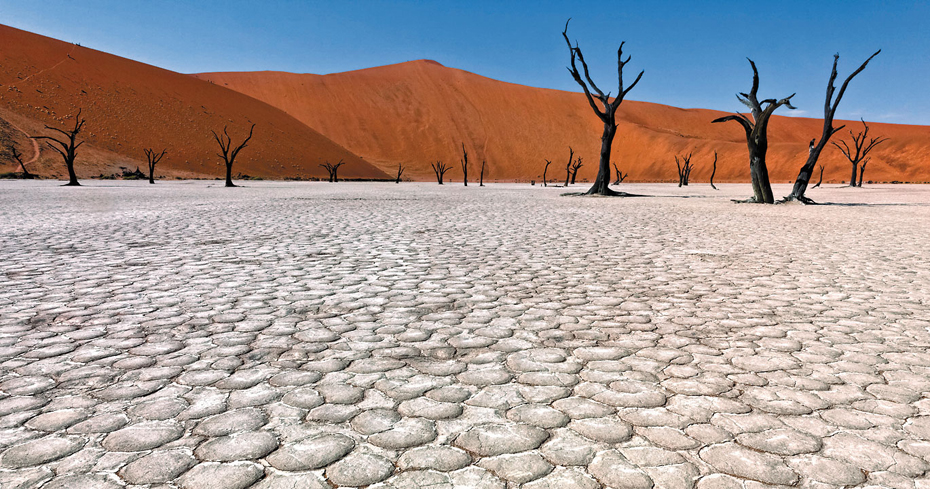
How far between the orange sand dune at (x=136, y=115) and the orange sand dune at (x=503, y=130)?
20.0 m

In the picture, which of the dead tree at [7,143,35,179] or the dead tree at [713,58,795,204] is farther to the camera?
the dead tree at [7,143,35,179]

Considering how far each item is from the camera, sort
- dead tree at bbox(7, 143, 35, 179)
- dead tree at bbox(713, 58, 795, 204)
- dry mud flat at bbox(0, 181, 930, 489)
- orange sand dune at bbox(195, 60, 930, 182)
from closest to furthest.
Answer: dry mud flat at bbox(0, 181, 930, 489)
dead tree at bbox(713, 58, 795, 204)
dead tree at bbox(7, 143, 35, 179)
orange sand dune at bbox(195, 60, 930, 182)

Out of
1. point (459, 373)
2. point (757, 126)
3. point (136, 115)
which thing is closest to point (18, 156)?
point (136, 115)

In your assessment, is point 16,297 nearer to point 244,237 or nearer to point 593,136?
point 244,237

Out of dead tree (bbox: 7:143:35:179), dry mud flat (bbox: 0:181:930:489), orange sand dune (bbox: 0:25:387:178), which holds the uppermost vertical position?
orange sand dune (bbox: 0:25:387:178)

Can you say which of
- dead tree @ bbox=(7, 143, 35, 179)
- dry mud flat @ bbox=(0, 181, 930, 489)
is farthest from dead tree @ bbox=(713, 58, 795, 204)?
dead tree @ bbox=(7, 143, 35, 179)

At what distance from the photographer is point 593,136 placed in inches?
4200

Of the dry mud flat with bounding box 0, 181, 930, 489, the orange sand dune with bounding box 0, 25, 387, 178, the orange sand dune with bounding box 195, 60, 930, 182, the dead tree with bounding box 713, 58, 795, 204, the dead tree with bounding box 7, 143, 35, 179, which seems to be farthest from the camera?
the orange sand dune with bounding box 195, 60, 930, 182

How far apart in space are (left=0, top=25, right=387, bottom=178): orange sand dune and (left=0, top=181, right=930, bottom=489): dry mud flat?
179ft

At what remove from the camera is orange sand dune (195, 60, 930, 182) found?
91438 mm

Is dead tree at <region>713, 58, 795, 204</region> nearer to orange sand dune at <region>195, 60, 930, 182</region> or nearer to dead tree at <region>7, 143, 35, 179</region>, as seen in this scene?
dead tree at <region>7, 143, 35, 179</region>

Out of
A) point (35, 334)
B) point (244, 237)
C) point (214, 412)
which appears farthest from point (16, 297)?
point (244, 237)

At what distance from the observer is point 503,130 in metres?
104

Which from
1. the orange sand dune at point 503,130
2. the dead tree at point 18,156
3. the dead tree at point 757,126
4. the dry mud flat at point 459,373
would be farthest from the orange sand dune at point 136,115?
the dry mud flat at point 459,373
